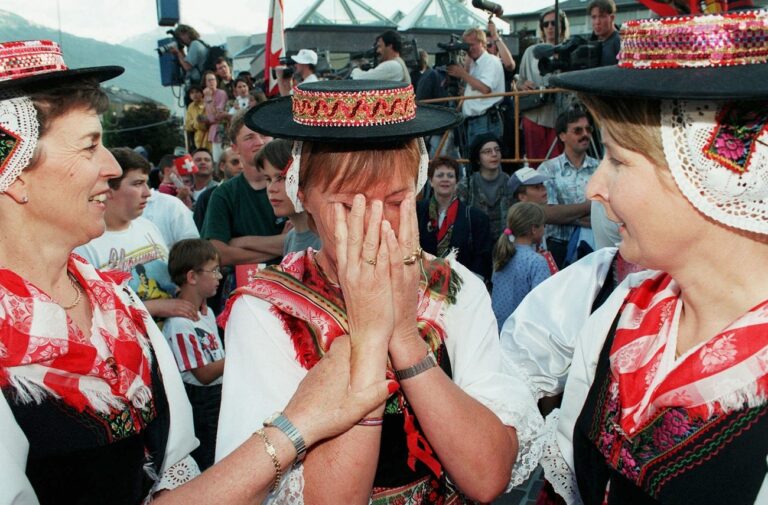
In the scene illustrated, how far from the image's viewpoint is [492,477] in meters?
1.71

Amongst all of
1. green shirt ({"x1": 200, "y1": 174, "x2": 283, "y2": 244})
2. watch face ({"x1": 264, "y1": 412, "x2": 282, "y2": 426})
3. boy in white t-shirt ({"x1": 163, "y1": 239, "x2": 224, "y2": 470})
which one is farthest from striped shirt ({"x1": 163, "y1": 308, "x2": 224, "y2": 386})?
watch face ({"x1": 264, "y1": 412, "x2": 282, "y2": 426})

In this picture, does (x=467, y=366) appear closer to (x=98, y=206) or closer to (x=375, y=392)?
(x=375, y=392)

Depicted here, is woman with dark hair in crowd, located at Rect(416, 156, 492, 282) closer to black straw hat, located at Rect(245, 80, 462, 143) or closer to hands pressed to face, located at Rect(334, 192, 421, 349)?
black straw hat, located at Rect(245, 80, 462, 143)

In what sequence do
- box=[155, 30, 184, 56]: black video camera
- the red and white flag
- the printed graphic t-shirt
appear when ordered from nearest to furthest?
the printed graphic t-shirt
the red and white flag
box=[155, 30, 184, 56]: black video camera

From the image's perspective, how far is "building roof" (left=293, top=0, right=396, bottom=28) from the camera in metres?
19.2

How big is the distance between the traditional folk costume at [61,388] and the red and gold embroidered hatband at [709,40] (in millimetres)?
1369

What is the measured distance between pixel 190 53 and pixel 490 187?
9.19 meters

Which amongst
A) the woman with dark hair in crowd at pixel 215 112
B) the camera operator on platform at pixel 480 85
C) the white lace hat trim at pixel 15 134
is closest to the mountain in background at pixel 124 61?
the woman with dark hair in crowd at pixel 215 112

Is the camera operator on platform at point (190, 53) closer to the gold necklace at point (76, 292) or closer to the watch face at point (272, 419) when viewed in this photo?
the gold necklace at point (76, 292)

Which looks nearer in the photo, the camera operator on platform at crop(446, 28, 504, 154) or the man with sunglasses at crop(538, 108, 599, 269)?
the man with sunglasses at crop(538, 108, 599, 269)

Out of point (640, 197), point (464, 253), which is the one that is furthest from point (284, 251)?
point (640, 197)

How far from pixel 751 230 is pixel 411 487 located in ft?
3.47

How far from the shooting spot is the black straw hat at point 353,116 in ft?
5.75

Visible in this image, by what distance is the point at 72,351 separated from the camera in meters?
1.80
